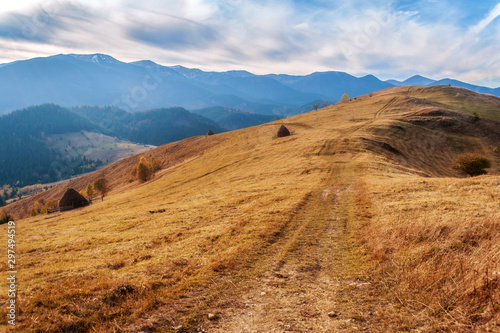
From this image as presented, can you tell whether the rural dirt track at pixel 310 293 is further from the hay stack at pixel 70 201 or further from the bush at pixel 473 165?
the hay stack at pixel 70 201

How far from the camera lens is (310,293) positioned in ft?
28.8

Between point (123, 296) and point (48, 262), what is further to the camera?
point (48, 262)

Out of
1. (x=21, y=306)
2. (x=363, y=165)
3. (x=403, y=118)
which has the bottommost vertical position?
(x=21, y=306)

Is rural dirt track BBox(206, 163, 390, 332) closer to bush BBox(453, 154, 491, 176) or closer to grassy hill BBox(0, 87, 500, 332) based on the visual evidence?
grassy hill BBox(0, 87, 500, 332)

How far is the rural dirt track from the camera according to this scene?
7.01 meters

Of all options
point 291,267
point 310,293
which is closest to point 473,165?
point 291,267

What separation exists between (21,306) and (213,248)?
7.76m

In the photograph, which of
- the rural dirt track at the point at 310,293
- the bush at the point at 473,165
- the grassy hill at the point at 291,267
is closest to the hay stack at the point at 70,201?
the grassy hill at the point at 291,267

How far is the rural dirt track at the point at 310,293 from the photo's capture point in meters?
7.01

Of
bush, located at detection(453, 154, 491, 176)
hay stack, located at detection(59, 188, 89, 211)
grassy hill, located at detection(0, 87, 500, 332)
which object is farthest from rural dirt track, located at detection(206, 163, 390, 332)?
hay stack, located at detection(59, 188, 89, 211)

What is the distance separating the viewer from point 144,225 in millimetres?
21844

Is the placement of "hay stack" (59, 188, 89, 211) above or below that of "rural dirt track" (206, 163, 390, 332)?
below

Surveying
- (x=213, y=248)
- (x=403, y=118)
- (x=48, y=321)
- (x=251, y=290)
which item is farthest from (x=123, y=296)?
(x=403, y=118)

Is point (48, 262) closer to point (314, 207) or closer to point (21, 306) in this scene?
point (21, 306)
